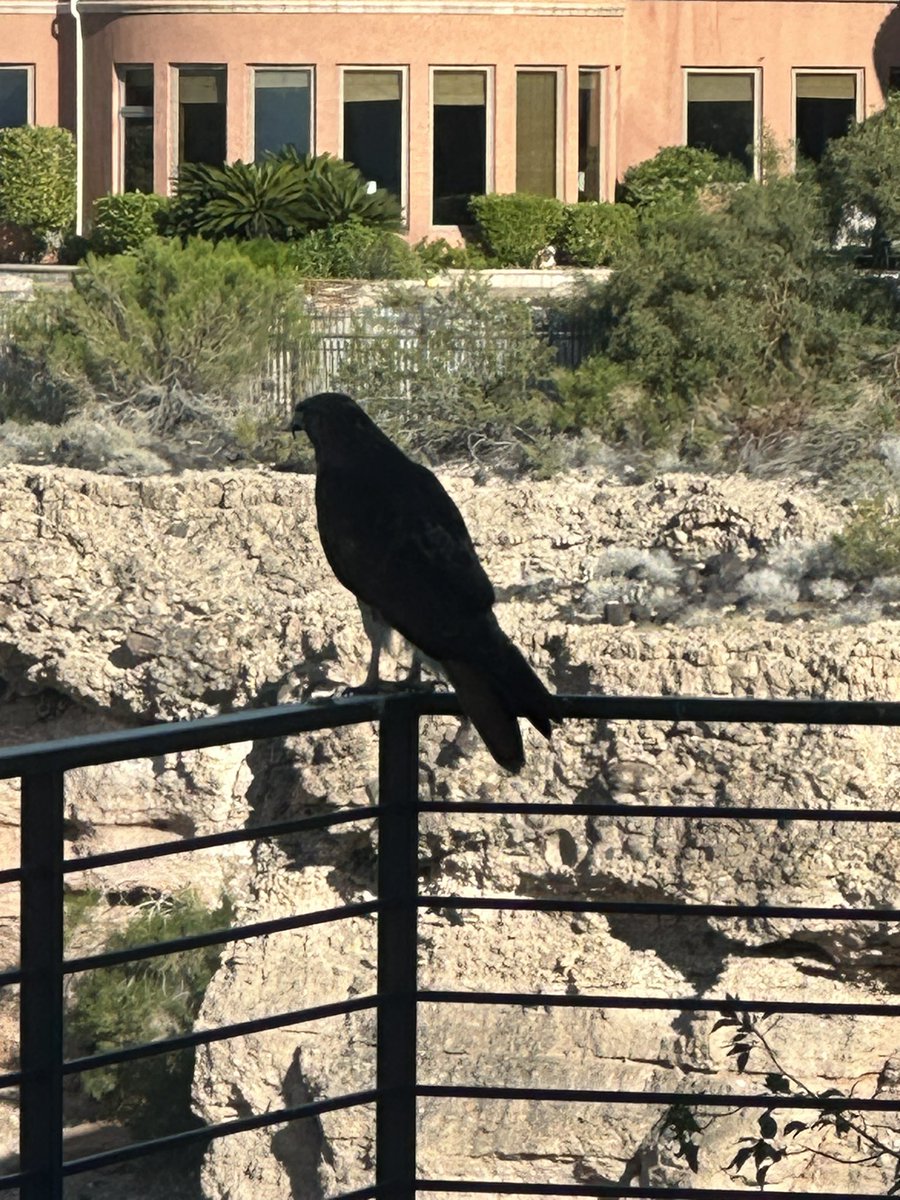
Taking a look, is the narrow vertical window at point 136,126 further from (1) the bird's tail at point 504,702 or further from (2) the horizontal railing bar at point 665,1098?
(2) the horizontal railing bar at point 665,1098

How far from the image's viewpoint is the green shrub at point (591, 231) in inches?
878

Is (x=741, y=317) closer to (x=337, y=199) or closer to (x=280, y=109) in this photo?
(x=337, y=199)

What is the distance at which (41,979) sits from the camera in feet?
7.05

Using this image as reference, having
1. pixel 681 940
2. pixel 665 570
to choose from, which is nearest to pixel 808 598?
pixel 665 570

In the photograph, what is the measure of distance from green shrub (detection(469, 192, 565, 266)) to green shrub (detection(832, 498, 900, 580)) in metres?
10.5

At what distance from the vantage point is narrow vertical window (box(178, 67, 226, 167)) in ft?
79.7

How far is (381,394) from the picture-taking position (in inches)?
627

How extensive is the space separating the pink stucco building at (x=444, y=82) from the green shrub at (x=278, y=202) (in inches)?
57.0

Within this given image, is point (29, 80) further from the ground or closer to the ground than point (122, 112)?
further from the ground

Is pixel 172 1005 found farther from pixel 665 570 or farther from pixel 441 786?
pixel 665 570

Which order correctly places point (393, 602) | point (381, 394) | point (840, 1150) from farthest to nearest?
point (381, 394)
point (840, 1150)
point (393, 602)

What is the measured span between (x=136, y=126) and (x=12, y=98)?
79.6 inches

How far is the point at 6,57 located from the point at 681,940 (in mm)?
19249

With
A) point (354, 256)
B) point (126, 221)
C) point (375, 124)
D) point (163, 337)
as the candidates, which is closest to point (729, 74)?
point (375, 124)
